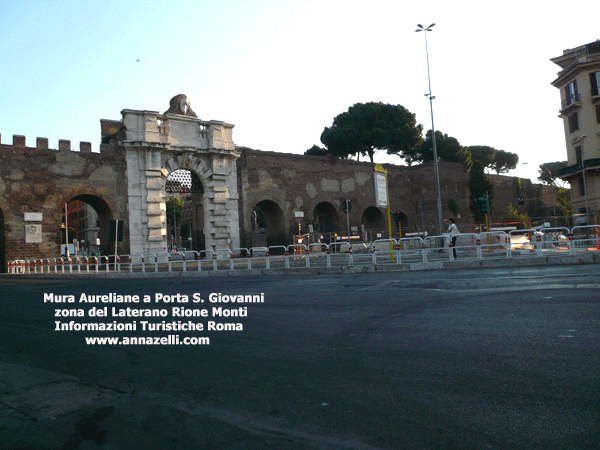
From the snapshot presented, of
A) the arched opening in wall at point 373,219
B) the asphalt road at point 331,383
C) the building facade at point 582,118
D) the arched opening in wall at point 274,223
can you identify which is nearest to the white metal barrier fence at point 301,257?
the arched opening in wall at point 274,223

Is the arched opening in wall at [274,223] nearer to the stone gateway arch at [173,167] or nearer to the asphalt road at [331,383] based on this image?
the stone gateway arch at [173,167]

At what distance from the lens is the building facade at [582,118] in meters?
41.4

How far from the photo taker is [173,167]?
31.7m

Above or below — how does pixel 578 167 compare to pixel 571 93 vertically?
below

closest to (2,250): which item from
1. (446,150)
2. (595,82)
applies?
(446,150)

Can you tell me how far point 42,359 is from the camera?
5445 mm

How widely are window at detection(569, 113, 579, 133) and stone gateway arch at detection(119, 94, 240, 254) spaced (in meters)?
30.8

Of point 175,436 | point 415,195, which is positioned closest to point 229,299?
point 175,436

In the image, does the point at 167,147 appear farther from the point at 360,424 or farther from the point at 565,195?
the point at 565,195

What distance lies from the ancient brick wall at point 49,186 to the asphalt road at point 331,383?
76.7 ft

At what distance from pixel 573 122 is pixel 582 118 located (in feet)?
4.52

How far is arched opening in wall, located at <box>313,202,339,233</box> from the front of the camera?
41.7m

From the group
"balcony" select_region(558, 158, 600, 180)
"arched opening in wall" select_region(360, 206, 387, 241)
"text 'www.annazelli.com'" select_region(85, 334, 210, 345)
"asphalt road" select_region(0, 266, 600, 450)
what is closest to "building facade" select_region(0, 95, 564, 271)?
"arched opening in wall" select_region(360, 206, 387, 241)

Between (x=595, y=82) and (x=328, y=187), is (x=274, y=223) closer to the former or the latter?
(x=328, y=187)
